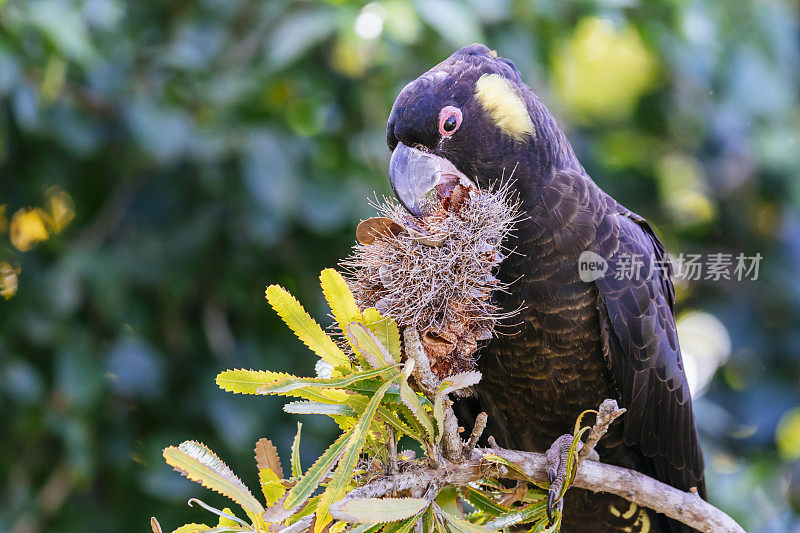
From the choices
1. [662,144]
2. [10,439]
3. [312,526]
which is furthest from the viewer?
[662,144]

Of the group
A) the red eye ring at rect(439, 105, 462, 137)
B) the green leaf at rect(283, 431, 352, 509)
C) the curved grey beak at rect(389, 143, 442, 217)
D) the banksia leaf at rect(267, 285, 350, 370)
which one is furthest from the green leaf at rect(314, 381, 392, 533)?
the red eye ring at rect(439, 105, 462, 137)

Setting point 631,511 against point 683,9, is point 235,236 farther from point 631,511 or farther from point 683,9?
point 683,9

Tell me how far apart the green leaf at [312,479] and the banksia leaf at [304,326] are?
0.50 feet

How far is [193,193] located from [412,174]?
1.50m

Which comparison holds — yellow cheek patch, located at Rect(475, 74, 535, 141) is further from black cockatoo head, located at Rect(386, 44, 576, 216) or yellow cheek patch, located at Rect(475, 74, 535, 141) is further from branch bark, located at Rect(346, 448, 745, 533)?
branch bark, located at Rect(346, 448, 745, 533)

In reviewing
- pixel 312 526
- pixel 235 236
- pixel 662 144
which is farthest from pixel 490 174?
pixel 662 144

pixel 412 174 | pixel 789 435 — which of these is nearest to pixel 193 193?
pixel 412 174

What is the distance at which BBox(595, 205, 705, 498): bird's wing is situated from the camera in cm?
169

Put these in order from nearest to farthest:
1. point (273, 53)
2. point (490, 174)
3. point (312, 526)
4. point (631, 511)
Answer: point (312, 526) < point (490, 174) < point (631, 511) < point (273, 53)

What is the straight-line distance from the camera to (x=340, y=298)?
110 centimetres

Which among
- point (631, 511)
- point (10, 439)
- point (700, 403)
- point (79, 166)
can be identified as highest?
point (79, 166)

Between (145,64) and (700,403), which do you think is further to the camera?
(700,403)

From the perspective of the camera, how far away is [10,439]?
2.74 m

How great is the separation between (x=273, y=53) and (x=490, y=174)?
1130 millimetres
